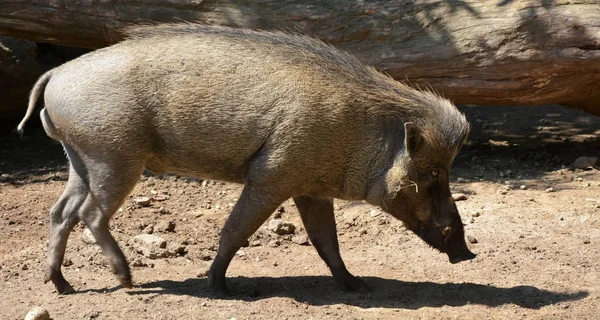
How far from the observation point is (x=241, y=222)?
5.88 m

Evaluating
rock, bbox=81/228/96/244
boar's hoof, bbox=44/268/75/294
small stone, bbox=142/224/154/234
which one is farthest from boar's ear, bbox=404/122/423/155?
rock, bbox=81/228/96/244

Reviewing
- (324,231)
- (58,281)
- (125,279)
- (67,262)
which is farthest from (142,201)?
(324,231)

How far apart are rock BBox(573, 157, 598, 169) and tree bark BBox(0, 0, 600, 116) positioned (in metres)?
0.99

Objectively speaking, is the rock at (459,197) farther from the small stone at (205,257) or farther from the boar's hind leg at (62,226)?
the boar's hind leg at (62,226)

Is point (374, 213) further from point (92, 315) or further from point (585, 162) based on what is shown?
point (92, 315)

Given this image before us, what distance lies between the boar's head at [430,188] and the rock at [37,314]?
2.30 metres

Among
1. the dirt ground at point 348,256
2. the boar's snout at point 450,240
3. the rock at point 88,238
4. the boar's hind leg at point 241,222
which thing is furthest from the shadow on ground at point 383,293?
the rock at point 88,238

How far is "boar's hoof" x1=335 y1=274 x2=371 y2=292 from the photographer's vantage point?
6.18 meters

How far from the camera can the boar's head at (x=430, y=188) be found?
5.87 meters

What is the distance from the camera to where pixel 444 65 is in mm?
8070

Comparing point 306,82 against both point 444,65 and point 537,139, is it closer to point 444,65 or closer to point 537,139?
point 444,65

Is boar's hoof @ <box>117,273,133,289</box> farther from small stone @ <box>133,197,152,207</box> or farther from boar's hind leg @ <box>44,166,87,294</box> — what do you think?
small stone @ <box>133,197,152,207</box>

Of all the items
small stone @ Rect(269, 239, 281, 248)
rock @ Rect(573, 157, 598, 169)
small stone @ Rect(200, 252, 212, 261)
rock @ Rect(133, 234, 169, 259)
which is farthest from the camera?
rock @ Rect(573, 157, 598, 169)

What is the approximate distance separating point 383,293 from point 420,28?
293cm
